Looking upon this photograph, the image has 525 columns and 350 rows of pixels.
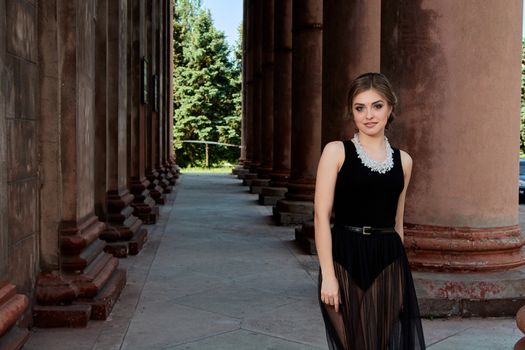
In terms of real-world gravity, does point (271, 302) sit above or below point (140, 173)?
below

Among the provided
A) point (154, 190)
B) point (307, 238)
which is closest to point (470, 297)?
point (307, 238)

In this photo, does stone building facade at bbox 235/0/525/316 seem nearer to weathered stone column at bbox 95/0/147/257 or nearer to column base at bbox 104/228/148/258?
weathered stone column at bbox 95/0/147/257

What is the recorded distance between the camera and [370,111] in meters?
3.28

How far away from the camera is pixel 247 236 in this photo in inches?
458

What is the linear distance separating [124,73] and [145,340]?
19.5ft

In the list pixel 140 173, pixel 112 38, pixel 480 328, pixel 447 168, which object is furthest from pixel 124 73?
pixel 480 328

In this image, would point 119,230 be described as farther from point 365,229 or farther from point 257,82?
point 257,82

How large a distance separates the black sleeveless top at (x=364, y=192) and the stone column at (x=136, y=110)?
28.9ft

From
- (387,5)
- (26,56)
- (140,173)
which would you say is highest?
(387,5)

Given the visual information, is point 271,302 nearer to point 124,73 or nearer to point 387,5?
point 387,5

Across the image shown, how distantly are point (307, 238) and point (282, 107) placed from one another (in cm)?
800

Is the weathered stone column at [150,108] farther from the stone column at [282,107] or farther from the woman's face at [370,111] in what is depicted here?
the woman's face at [370,111]

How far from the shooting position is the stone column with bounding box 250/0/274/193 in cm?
2203

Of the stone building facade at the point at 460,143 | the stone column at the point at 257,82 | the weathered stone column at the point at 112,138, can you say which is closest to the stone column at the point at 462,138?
the stone building facade at the point at 460,143
